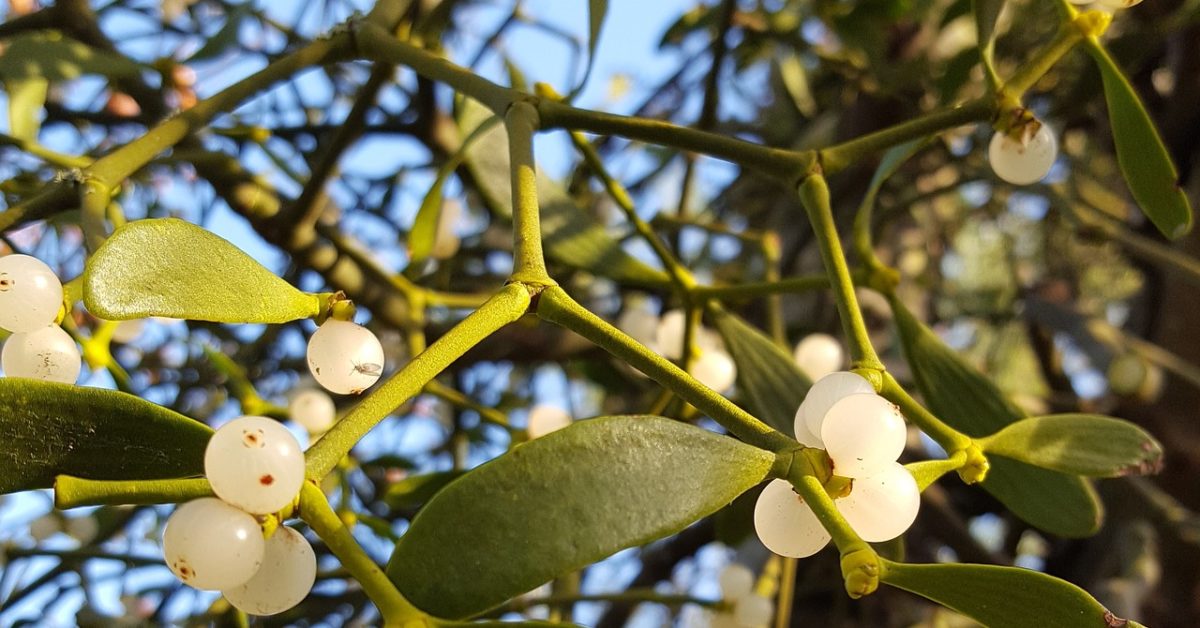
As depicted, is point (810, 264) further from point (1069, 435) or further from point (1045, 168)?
point (1069, 435)

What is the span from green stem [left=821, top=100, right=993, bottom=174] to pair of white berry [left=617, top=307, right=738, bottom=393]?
18 cm

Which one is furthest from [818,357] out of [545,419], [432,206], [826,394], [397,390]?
[397,390]

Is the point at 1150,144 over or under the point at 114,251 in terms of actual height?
over

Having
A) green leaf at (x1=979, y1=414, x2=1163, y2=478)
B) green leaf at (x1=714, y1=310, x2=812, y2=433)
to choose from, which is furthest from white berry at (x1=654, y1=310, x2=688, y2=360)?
green leaf at (x1=979, y1=414, x2=1163, y2=478)

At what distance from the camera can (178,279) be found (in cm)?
29

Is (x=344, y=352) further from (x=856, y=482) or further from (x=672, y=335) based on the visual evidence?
(x=672, y=335)

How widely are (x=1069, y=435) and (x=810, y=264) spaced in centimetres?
97

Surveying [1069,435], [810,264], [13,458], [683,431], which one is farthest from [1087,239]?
[13,458]

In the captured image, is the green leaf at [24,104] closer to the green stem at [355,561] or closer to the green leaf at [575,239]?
the green leaf at [575,239]

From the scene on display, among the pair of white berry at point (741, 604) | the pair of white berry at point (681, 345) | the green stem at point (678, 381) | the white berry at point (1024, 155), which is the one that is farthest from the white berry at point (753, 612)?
→ the green stem at point (678, 381)

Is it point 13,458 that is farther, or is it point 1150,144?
point 1150,144

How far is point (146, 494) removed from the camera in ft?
0.85

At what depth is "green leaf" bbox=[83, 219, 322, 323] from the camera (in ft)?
0.92

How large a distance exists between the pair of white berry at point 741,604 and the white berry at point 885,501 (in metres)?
0.45
